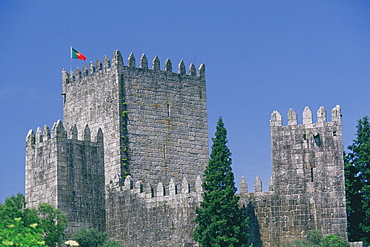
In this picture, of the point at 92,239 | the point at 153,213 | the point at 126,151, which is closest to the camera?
the point at 92,239

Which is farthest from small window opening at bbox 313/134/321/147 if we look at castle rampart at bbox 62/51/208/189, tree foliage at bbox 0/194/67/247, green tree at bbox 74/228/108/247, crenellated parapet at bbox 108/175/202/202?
tree foliage at bbox 0/194/67/247

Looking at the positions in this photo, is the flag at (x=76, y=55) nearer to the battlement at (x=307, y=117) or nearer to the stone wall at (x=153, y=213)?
the stone wall at (x=153, y=213)

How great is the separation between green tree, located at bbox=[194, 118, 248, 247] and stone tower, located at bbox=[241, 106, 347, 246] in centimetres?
126

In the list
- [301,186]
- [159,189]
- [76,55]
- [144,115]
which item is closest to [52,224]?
[159,189]

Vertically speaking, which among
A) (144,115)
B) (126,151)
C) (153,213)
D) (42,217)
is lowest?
(42,217)

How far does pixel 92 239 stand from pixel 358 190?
558 inches

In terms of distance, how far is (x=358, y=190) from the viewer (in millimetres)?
62594

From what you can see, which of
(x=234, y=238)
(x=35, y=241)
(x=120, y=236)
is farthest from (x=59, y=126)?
(x=35, y=241)

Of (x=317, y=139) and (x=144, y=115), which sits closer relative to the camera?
(x=317, y=139)

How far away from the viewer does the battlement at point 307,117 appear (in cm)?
5912

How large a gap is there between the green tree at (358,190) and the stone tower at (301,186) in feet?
11.6

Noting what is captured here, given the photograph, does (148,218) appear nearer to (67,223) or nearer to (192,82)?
(67,223)

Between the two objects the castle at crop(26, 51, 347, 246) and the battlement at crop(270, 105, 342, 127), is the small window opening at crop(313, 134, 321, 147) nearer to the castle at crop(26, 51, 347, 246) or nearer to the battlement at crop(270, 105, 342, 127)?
the castle at crop(26, 51, 347, 246)

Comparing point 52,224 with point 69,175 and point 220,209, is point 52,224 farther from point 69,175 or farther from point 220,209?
point 220,209
